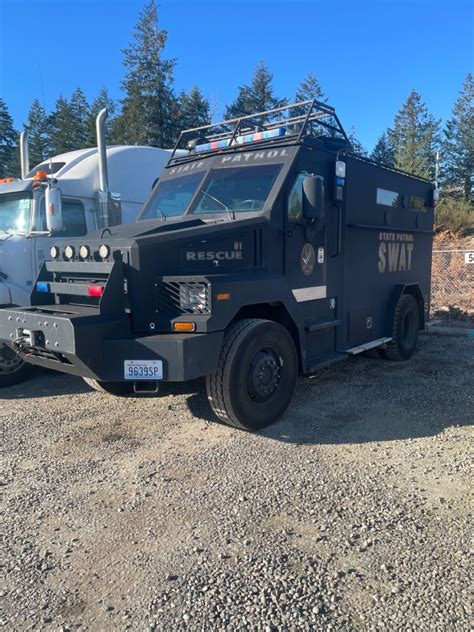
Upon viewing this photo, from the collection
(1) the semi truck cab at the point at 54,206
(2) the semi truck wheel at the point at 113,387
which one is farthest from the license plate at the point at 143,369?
(1) the semi truck cab at the point at 54,206

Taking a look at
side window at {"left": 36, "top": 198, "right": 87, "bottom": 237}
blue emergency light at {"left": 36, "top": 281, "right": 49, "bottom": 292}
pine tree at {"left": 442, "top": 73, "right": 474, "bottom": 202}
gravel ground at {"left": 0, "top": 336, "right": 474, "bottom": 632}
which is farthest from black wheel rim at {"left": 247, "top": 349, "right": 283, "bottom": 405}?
pine tree at {"left": 442, "top": 73, "right": 474, "bottom": 202}

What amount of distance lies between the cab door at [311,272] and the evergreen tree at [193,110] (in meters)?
30.7

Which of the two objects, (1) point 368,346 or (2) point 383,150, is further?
(2) point 383,150

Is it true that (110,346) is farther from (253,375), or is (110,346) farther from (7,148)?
(7,148)

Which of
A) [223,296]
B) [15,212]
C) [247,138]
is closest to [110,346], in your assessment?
[223,296]

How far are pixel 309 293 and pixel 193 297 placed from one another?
→ 67.9 inches

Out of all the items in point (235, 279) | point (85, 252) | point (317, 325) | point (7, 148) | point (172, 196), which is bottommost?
point (317, 325)

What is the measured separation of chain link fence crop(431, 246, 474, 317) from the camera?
11.2 m

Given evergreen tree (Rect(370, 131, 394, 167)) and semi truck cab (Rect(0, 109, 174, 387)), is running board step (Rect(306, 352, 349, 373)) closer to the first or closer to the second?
semi truck cab (Rect(0, 109, 174, 387))

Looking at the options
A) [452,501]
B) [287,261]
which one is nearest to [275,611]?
[452,501]

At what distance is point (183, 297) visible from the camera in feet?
13.8

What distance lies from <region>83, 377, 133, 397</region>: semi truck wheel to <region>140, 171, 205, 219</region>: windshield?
196 cm

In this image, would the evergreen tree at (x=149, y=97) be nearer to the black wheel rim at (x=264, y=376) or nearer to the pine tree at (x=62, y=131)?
the pine tree at (x=62, y=131)

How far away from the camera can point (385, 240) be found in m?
6.97
